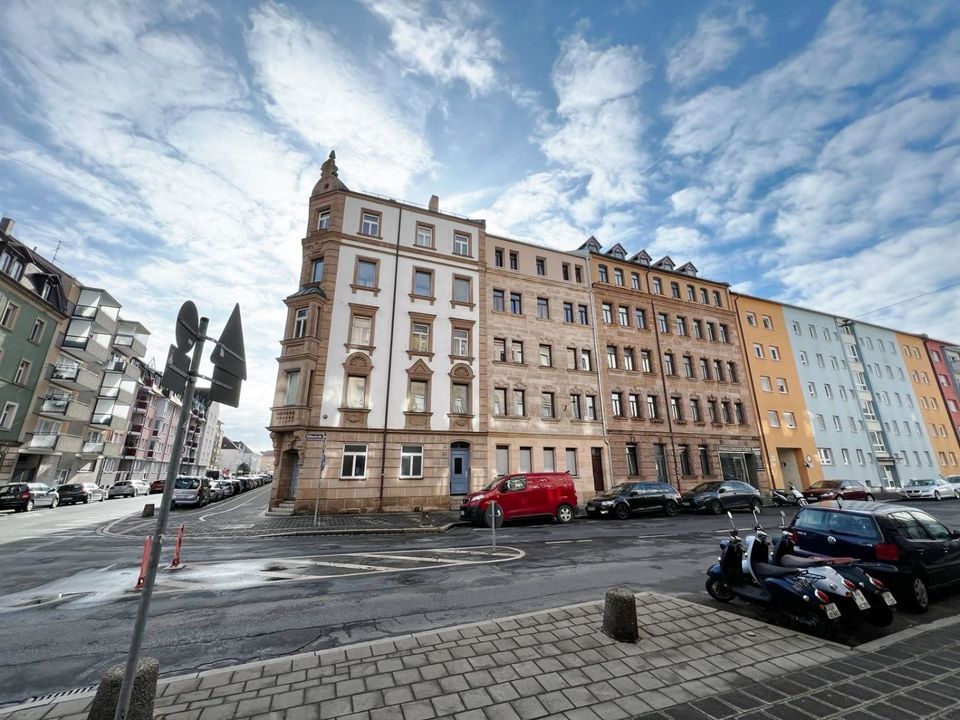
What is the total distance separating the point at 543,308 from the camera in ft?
85.6

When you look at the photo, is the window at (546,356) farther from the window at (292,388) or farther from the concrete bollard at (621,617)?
the concrete bollard at (621,617)

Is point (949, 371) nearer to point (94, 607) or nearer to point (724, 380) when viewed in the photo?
point (724, 380)

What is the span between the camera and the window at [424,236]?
23.9m

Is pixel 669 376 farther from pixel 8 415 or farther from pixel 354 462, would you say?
pixel 8 415

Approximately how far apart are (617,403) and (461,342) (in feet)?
37.3

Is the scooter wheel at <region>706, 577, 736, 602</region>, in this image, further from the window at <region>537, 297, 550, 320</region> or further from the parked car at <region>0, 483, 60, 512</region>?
the parked car at <region>0, 483, 60, 512</region>

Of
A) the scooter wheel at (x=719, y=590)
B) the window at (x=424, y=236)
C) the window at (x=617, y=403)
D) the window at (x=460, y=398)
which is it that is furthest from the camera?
the window at (x=617, y=403)

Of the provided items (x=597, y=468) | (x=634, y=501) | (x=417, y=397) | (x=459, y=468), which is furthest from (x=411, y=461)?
(x=597, y=468)

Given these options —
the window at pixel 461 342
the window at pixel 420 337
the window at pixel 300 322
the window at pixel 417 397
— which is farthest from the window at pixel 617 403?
the window at pixel 300 322

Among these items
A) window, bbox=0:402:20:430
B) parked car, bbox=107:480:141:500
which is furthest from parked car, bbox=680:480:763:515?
parked car, bbox=107:480:141:500

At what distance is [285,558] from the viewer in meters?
9.44

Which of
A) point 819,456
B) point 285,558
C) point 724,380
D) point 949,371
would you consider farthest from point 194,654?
point 949,371

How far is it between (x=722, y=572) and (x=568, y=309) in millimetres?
22096

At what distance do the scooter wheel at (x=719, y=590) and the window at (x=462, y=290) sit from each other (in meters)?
19.3
